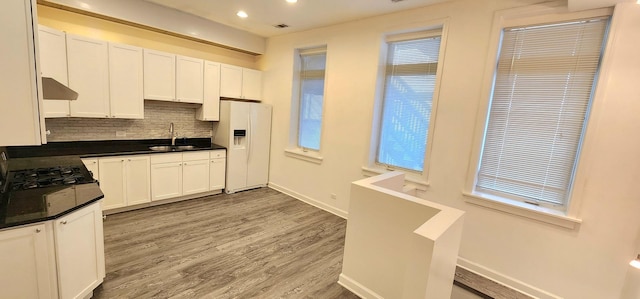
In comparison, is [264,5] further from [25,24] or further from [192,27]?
[25,24]

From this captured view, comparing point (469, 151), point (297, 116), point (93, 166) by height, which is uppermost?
point (297, 116)

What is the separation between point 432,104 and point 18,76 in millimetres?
3505

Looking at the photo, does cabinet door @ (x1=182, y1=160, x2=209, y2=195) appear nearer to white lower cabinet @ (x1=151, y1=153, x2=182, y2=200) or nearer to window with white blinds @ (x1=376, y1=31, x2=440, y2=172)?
white lower cabinet @ (x1=151, y1=153, x2=182, y2=200)

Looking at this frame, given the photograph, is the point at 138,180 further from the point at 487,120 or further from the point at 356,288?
the point at 487,120

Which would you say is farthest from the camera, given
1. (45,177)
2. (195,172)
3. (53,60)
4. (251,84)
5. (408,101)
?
(251,84)

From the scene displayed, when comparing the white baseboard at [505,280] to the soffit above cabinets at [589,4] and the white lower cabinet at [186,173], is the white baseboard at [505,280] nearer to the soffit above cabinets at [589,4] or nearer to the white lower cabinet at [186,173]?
the soffit above cabinets at [589,4]

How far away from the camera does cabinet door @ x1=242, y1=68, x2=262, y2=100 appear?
197 inches

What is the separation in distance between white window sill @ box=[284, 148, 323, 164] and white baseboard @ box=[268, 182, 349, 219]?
0.67m

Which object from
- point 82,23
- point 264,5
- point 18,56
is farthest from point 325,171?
point 82,23

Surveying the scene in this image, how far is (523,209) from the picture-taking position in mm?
2508

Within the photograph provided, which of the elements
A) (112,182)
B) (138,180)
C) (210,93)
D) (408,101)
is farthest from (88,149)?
(408,101)

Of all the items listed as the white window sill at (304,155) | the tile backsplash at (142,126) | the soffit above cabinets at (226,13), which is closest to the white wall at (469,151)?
the white window sill at (304,155)

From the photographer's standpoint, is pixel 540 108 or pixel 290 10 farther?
pixel 290 10

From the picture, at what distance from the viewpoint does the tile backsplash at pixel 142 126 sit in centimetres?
356
